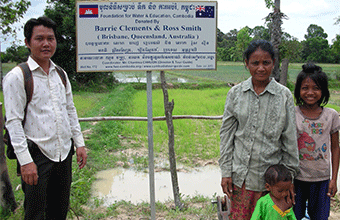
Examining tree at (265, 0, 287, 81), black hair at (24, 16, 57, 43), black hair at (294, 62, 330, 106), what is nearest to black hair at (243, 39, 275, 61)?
black hair at (294, 62, 330, 106)

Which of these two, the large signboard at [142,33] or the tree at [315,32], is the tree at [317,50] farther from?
the large signboard at [142,33]

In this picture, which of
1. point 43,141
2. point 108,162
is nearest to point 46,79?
point 43,141

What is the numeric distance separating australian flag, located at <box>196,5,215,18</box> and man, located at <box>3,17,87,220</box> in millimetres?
1030

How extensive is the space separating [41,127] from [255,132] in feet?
4.17

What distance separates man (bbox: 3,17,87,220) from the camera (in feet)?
5.53

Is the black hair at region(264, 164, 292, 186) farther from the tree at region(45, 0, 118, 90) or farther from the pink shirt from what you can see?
the tree at region(45, 0, 118, 90)

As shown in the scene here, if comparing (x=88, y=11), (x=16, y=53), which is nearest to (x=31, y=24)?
(x=88, y=11)

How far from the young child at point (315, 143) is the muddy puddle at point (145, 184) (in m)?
1.92

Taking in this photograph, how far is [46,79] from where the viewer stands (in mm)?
1858

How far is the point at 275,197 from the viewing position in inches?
65.4

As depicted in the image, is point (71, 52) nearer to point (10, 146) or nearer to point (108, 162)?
point (108, 162)

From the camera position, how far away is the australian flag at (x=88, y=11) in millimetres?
2109

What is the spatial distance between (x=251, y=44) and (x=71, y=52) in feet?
43.9

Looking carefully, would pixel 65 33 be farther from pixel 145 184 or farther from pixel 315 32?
pixel 315 32
